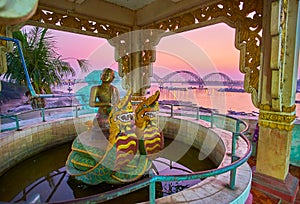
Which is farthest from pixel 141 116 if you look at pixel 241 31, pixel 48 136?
pixel 48 136

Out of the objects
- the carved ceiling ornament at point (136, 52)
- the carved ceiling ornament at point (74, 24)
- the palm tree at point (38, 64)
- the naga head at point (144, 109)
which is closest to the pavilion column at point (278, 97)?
the naga head at point (144, 109)

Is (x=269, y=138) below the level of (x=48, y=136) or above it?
above

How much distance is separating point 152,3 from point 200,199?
419 centimetres

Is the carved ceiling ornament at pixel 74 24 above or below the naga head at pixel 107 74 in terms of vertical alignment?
above

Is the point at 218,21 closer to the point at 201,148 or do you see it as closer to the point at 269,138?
the point at 269,138

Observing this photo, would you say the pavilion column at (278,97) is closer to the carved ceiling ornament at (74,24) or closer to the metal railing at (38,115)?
the carved ceiling ornament at (74,24)

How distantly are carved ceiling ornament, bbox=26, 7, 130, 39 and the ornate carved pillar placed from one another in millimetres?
231

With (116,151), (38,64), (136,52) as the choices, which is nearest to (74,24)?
(136,52)

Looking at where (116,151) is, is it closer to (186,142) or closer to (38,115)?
(186,142)

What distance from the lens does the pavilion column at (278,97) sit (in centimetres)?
211

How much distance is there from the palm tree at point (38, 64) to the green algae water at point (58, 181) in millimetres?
2308

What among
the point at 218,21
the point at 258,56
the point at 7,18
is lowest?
the point at 7,18

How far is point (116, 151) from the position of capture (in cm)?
218

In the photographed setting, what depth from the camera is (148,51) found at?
15.6 feet
